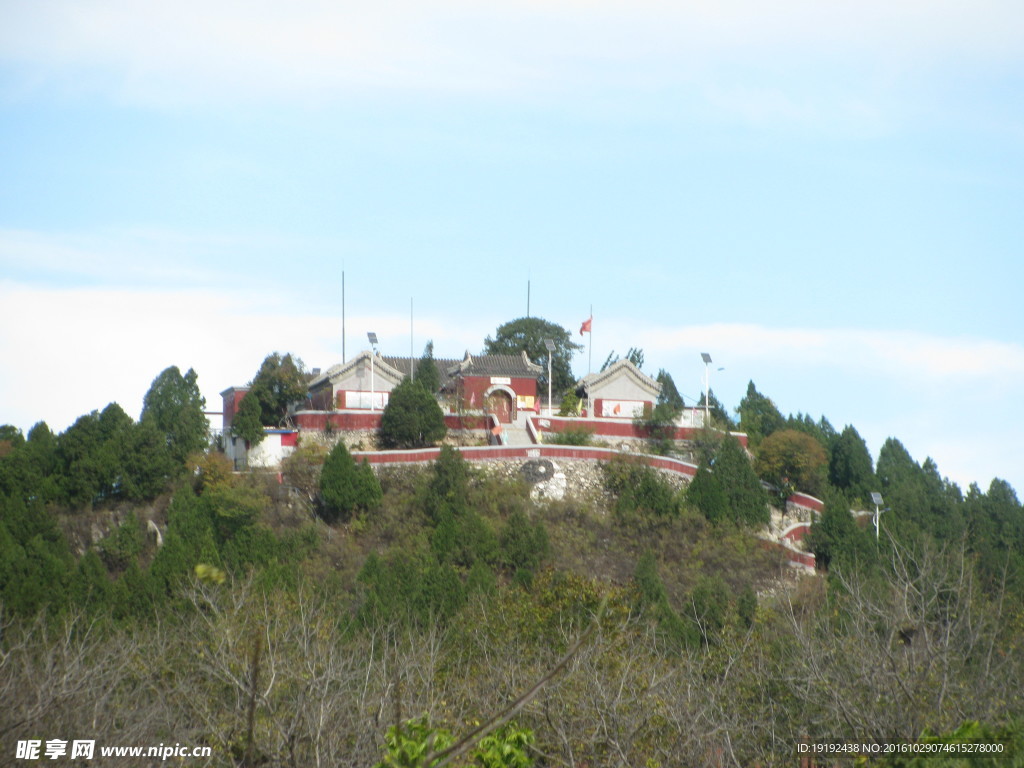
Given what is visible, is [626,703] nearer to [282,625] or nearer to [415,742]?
[282,625]

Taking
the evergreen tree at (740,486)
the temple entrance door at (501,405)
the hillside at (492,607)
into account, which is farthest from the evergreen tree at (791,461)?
the temple entrance door at (501,405)

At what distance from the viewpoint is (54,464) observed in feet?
114

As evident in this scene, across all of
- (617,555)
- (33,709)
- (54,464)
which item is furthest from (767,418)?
(33,709)

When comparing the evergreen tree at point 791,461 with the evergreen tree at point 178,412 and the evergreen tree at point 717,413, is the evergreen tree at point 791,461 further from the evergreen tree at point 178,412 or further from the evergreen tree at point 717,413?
the evergreen tree at point 178,412

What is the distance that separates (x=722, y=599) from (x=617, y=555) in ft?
18.0

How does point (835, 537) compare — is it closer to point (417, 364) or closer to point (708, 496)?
point (708, 496)

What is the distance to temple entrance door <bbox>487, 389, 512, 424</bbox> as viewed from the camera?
40.2 m

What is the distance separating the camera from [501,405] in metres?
40.9

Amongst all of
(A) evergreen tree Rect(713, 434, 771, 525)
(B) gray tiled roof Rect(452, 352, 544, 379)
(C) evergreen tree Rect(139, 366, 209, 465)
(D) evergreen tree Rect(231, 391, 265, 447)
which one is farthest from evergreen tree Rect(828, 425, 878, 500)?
(C) evergreen tree Rect(139, 366, 209, 465)

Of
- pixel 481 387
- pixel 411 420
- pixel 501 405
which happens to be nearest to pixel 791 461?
pixel 501 405

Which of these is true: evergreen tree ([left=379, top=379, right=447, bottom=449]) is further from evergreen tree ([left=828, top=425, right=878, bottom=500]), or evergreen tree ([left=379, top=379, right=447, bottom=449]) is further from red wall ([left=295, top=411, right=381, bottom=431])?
evergreen tree ([left=828, top=425, right=878, bottom=500])

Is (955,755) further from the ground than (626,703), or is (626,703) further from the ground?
(955,755)

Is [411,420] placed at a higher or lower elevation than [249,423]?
higher

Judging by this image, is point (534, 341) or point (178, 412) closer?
point (178, 412)
